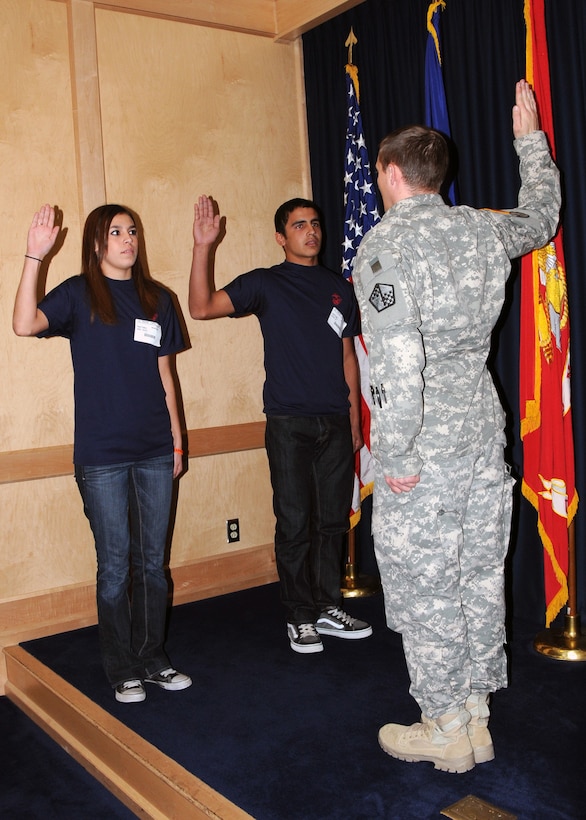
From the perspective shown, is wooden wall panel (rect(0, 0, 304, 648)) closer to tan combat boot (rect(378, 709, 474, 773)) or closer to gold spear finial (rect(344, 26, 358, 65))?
gold spear finial (rect(344, 26, 358, 65))

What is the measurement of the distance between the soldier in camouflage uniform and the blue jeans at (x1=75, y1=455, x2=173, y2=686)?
3.15 ft

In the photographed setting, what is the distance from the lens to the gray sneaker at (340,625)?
322 cm

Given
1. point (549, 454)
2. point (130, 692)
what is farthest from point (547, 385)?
point (130, 692)

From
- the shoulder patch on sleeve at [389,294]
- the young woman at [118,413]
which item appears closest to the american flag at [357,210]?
the young woman at [118,413]

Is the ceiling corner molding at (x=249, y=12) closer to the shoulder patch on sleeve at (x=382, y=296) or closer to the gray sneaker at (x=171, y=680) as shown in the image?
the shoulder patch on sleeve at (x=382, y=296)

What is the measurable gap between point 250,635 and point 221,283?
1.70m

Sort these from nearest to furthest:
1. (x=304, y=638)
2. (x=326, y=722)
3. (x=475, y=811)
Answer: (x=475, y=811)
(x=326, y=722)
(x=304, y=638)

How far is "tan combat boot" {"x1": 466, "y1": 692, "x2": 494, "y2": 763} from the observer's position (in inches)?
86.3

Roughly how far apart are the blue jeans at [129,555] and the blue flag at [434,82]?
1.69 metres

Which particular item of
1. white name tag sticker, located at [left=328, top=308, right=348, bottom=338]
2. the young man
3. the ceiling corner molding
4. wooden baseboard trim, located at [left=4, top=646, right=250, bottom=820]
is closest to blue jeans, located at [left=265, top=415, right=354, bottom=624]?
the young man

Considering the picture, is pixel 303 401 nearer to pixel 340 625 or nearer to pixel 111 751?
pixel 340 625

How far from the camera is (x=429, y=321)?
2.04 meters

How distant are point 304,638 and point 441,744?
41.3 inches

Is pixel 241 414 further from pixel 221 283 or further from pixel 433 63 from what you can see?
pixel 433 63
